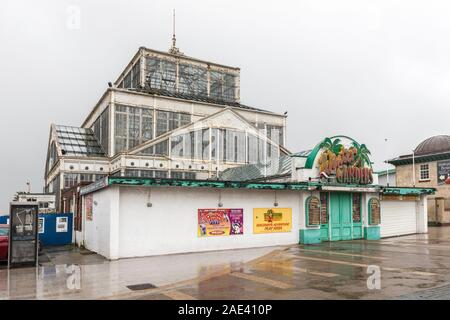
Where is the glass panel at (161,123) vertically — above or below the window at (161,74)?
below

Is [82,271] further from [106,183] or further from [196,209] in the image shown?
[196,209]

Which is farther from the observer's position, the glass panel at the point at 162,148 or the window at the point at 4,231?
the glass panel at the point at 162,148

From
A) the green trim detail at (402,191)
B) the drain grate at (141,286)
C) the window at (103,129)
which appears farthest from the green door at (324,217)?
the window at (103,129)

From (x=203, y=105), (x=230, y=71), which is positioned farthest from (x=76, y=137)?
(x=230, y=71)

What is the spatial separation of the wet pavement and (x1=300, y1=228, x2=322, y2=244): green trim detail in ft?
9.97

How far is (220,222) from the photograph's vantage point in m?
17.9

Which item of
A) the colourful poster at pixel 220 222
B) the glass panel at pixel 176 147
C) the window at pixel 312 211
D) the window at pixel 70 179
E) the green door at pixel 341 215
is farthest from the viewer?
the glass panel at pixel 176 147

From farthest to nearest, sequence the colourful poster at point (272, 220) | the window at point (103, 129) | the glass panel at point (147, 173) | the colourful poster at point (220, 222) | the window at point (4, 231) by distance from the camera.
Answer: the window at point (103, 129)
the glass panel at point (147, 173)
the colourful poster at point (272, 220)
the colourful poster at point (220, 222)
the window at point (4, 231)

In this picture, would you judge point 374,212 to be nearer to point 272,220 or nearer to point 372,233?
point 372,233

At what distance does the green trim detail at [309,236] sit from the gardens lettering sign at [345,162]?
297 cm

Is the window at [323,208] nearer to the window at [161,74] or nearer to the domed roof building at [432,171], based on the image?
the domed roof building at [432,171]

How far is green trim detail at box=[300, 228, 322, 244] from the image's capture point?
20.0 m

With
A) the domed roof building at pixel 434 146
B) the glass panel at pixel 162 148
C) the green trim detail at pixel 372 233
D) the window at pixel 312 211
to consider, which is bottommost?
the green trim detail at pixel 372 233

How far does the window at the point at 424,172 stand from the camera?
125ft
